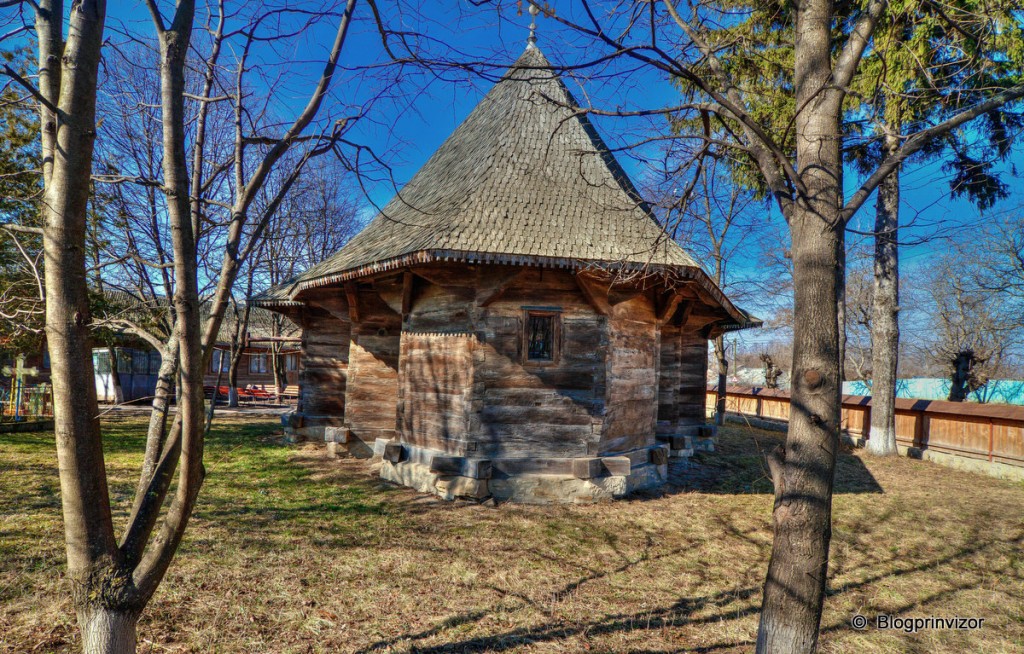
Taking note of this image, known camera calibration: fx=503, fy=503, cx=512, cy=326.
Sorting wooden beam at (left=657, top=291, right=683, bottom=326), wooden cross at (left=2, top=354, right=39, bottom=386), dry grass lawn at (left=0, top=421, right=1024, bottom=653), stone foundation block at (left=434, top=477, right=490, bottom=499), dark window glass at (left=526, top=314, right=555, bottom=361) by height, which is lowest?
dry grass lawn at (left=0, top=421, right=1024, bottom=653)

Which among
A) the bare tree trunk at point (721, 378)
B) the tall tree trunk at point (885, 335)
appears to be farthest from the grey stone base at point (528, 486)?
the bare tree trunk at point (721, 378)

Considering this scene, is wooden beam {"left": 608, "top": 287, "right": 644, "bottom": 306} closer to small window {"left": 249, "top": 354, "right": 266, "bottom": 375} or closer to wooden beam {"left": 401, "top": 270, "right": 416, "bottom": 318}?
wooden beam {"left": 401, "top": 270, "right": 416, "bottom": 318}

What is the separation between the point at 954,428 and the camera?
488 inches

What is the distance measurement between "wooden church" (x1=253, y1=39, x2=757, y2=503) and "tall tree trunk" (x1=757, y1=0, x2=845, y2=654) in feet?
11.7

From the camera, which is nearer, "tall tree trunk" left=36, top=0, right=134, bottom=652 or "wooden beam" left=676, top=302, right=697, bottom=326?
"tall tree trunk" left=36, top=0, right=134, bottom=652

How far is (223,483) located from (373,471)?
245 cm

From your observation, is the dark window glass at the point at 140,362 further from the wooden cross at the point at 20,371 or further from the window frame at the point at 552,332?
the window frame at the point at 552,332

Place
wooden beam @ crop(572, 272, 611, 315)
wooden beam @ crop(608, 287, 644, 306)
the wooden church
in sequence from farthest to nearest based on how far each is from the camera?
wooden beam @ crop(608, 287, 644, 306)
wooden beam @ crop(572, 272, 611, 315)
the wooden church

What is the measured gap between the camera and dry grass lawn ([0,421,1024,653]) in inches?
153

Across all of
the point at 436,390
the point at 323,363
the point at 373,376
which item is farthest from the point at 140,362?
the point at 436,390

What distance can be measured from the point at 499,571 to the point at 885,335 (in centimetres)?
1358

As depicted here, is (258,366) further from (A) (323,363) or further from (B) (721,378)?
(B) (721,378)

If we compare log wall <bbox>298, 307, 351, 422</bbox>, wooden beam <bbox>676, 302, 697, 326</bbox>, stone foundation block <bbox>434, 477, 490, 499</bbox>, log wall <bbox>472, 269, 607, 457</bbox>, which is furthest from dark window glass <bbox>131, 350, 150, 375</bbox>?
wooden beam <bbox>676, 302, 697, 326</bbox>

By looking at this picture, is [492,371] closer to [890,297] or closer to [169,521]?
[169,521]
